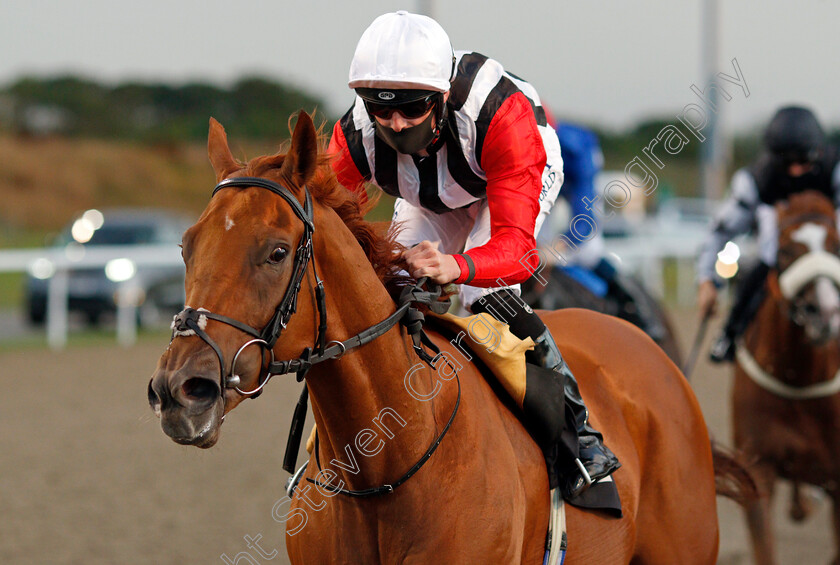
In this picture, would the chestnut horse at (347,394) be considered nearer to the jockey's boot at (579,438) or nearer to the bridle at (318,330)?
the bridle at (318,330)

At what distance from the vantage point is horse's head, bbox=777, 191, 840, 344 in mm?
4910

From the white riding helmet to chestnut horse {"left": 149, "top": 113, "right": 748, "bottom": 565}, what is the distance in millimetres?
300

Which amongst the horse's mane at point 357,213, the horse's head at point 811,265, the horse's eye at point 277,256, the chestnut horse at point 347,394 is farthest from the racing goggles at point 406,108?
the horse's head at point 811,265

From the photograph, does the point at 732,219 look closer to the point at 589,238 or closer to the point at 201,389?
the point at 589,238

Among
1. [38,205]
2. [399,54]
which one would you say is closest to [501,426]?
[399,54]

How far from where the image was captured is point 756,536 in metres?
4.82

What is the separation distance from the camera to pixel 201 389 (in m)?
2.00

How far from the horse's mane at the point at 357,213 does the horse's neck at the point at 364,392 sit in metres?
0.11

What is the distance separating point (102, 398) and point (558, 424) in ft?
23.4

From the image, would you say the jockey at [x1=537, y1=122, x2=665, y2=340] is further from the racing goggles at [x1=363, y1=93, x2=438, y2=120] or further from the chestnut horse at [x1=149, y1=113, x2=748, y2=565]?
the racing goggles at [x1=363, y1=93, x2=438, y2=120]

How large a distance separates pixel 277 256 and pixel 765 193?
165 inches

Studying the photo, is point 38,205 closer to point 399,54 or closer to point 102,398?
point 102,398

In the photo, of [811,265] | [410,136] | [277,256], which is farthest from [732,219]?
[277,256]

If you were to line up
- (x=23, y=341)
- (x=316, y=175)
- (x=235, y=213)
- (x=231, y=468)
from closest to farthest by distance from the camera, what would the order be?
(x=235, y=213) → (x=316, y=175) → (x=231, y=468) → (x=23, y=341)
